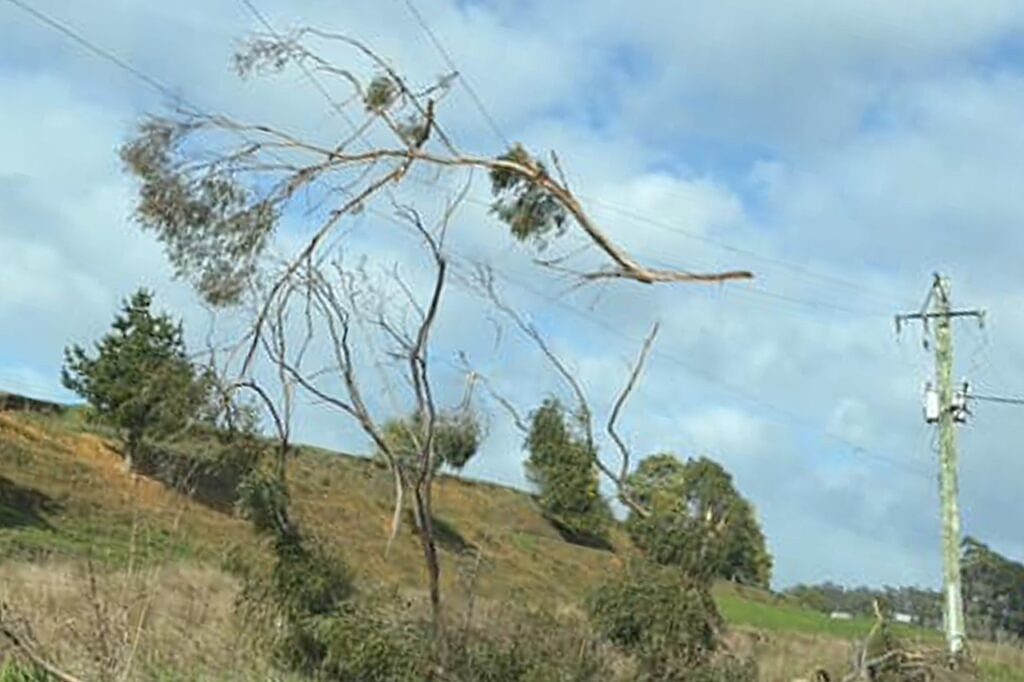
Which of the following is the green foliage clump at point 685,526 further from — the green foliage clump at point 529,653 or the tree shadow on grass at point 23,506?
the tree shadow on grass at point 23,506

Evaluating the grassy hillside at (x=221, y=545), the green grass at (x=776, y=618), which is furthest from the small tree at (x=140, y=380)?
the green grass at (x=776, y=618)

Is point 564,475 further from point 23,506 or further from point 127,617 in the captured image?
point 127,617

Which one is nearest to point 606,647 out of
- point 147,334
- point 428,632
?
point 428,632

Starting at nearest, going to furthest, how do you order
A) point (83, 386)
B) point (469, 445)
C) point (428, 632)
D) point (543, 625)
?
1. point (428, 632)
2. point (543, 625)
3. point (469, 445)
4. point (83, 386)

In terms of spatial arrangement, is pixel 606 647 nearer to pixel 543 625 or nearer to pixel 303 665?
pixel 543 625

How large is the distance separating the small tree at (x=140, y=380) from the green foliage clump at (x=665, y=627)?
5.46 meters

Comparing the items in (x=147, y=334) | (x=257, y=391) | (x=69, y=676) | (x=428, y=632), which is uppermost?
(x=147, y=334)

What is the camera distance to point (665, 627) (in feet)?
65.1

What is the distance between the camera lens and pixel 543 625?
19516mm

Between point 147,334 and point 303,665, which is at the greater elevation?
point 147,334

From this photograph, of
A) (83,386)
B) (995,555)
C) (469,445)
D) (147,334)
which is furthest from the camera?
(995,555)

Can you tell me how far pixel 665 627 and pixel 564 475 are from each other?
78.2ft

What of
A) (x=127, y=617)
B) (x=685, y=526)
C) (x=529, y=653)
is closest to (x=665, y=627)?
(x=685, y=526)

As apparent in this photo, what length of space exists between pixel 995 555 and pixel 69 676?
49.7 meters
